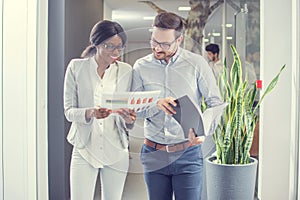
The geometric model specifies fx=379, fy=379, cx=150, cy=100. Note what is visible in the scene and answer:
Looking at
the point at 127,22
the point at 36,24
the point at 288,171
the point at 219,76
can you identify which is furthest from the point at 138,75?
the point at 288,171

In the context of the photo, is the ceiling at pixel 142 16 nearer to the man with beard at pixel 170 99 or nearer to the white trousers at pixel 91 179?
the man with beard at pixel 170 99

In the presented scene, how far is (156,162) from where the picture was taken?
8.11 feet

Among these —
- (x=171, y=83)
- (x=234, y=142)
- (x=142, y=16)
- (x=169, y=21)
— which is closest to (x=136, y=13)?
(x=142, y=16)

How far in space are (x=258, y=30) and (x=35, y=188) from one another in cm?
194

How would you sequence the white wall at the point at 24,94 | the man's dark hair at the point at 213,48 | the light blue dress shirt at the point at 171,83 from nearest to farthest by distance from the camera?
the light blue dress shirt at the point at 171,83 < the man's dark hair at the point at 213,48 < the white wall at the point at 24,94

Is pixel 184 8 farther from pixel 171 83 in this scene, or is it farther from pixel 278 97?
pixel 278 97

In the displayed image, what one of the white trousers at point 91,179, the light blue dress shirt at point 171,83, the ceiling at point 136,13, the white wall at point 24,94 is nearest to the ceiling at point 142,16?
the ceiling at point 136,13

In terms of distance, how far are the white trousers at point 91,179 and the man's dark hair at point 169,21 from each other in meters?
0.91

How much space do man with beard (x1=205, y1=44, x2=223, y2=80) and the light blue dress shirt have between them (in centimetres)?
5

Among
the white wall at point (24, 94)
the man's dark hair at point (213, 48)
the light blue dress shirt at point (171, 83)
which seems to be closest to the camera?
the light blue dress shirt at point (171, 83)

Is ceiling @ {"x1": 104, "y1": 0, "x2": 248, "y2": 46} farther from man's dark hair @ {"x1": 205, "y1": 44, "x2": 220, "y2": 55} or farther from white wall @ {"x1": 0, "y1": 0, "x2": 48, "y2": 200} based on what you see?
white wall @ {"x1": 0, "y1": 0, "x2": 48, "y2": 200}

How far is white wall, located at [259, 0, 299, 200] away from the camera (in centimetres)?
266

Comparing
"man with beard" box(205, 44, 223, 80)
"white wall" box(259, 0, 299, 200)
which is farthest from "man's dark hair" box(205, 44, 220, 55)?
"white wall" box(259, 0, 299, 200)

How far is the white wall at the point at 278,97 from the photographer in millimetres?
2662
